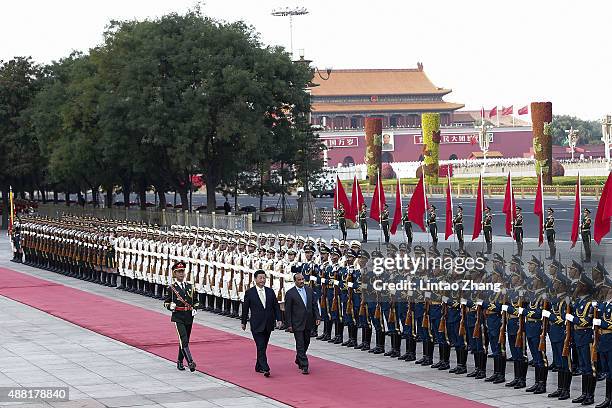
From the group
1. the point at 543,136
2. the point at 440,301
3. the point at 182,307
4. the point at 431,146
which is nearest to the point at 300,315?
the point at 182,307

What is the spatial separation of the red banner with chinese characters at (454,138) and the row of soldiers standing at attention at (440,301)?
92.9 meters

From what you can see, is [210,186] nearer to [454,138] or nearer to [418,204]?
[418,204]

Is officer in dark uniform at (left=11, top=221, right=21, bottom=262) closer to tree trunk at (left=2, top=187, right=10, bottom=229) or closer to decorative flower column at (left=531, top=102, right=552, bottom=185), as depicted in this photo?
tree trunk at (left=2, top=187, right=10, bottom=229)

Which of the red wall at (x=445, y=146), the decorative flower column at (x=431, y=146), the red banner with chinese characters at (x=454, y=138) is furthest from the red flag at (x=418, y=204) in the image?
the red banner with chinese characters at (x=454, y=138)

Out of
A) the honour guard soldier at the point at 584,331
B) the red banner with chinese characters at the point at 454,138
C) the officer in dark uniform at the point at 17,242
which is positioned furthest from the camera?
the red banner with chinese characters at the point at 454,138

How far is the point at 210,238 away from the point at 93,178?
29240 millimetres

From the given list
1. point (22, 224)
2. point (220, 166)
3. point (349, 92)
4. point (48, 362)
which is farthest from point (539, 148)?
point (48, 362)

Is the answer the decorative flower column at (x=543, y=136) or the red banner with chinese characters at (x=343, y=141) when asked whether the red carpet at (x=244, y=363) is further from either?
the red banner with chinese characters at (x=343, y=141)

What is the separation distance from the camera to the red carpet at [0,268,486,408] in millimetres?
13242

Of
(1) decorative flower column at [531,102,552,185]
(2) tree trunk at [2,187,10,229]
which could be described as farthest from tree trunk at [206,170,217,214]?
(1) decorative flower column at [531,102,552,185]

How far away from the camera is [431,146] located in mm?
84125

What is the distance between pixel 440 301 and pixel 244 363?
2903 mm

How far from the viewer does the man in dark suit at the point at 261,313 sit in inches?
586

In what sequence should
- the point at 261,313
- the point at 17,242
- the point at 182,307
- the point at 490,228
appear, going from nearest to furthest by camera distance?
the point at 261,313, the point at 182,307, the point at 490,228, the point at 17,242
